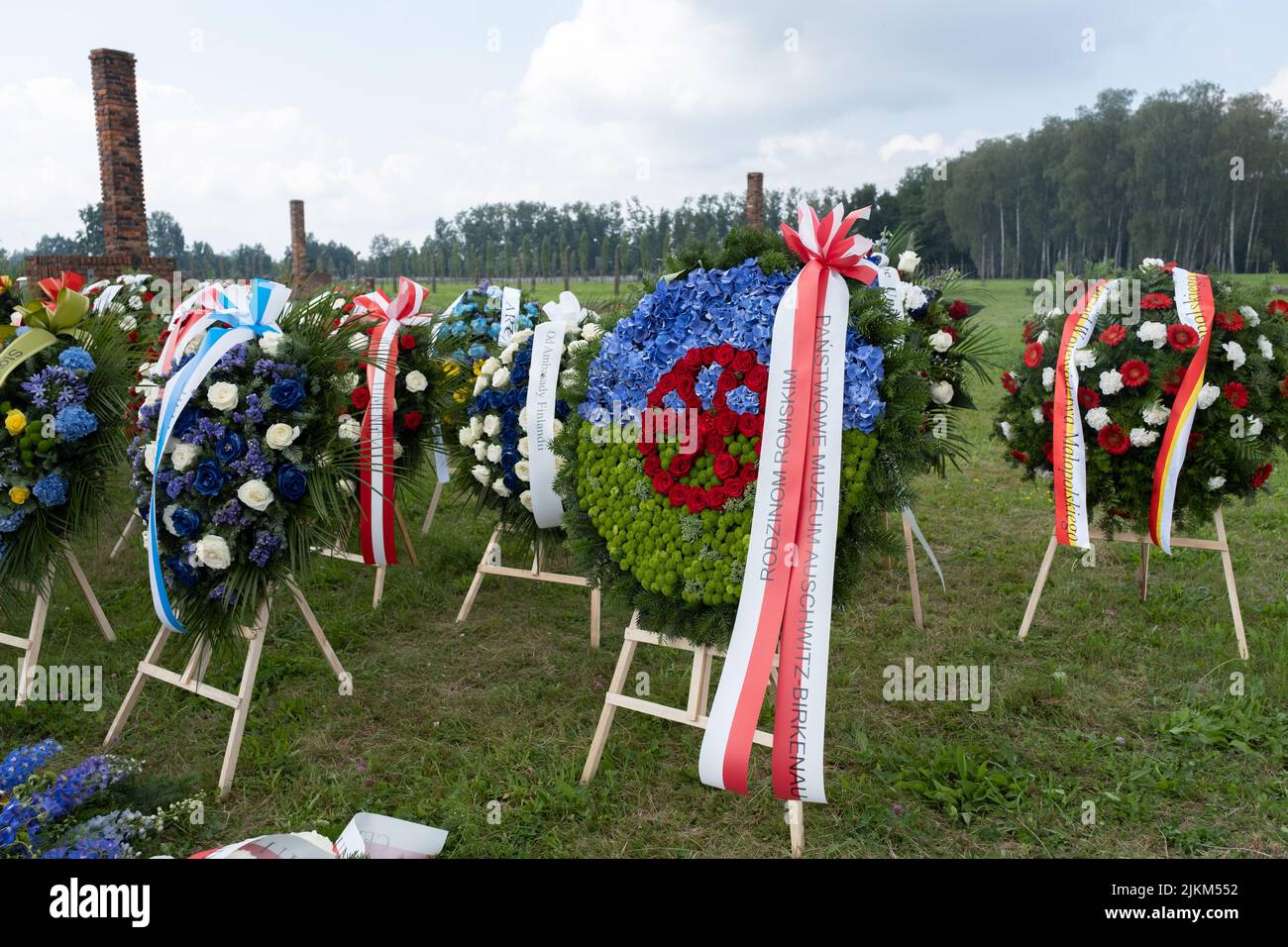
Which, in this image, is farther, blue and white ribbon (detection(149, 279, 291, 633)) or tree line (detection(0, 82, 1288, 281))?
tree line (detection(0, 82, 1288, 281))

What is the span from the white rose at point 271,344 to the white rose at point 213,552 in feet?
2.55

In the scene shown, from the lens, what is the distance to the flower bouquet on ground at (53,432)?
396 cm

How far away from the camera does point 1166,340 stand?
4.52 m

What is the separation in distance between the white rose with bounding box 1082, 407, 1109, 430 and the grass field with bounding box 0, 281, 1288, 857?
0.97 metres

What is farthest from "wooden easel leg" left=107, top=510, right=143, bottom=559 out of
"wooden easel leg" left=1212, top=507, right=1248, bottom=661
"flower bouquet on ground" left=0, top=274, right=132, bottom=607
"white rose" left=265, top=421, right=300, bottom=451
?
"wooden easel leg" left=1212, top=507, right=1248, bottom=661

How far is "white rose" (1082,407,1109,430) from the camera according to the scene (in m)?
4.60

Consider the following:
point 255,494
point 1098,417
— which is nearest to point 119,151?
point 255,494

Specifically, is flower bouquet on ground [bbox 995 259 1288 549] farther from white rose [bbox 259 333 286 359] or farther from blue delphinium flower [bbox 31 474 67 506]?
blue delphinium flower [bbox 31 474 67 506]

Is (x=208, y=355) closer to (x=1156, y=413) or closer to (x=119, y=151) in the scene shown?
(x=1156, y=413)

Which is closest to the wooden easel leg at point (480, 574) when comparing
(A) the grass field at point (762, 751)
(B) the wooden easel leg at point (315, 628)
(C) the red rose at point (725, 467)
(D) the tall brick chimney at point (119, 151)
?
(A) the grass field at point (762, 751)

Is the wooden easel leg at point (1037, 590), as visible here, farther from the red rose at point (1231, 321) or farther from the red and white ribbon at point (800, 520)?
the red and white ribbon at point (800, 520)

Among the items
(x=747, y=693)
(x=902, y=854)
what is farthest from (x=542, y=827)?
(x=902, y=854)

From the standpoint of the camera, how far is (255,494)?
132 inches

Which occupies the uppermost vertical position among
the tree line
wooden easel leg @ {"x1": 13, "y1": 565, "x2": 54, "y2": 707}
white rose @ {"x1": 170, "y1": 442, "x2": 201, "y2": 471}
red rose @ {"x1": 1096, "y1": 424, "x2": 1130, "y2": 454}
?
the tree line
